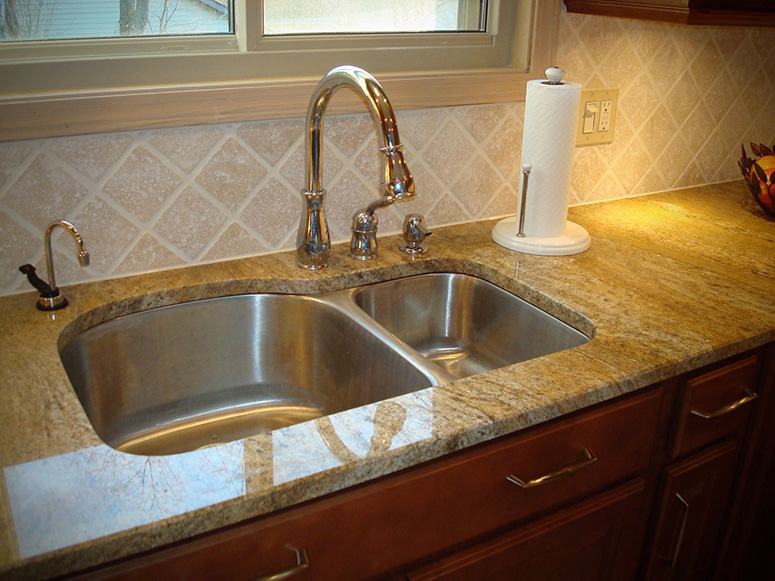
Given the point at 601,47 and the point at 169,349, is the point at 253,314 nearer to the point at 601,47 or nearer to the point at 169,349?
the point at 169,349

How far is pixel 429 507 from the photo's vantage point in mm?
908

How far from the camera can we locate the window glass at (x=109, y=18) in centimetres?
116

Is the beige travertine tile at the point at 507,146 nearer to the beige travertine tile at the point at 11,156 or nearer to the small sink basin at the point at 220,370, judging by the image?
the small sink basin at the point at 220,370

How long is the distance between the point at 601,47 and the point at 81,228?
1.16 m

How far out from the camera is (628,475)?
1122mm

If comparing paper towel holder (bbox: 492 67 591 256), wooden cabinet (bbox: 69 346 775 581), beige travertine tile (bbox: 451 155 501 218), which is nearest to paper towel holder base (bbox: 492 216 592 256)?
paper towel holder (bbox: 492 67 591 256)

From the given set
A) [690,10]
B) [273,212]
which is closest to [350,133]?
[273,212]

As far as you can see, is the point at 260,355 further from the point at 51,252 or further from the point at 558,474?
the point at 558,474

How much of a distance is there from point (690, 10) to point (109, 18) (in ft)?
3.33

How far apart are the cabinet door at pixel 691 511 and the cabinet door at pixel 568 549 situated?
0.06m

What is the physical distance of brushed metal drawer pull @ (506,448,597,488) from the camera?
38.1 inches

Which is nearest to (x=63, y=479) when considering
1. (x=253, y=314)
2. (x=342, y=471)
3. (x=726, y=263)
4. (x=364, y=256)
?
(x=342, y=471)

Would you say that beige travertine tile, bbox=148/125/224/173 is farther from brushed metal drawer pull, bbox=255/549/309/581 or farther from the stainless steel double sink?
brushed metal drawer pull, bbox=255/549/309/581

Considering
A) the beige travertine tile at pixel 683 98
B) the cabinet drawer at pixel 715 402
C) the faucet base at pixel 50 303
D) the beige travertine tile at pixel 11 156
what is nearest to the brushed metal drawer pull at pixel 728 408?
the cabinet drawer at pixel 715 402
